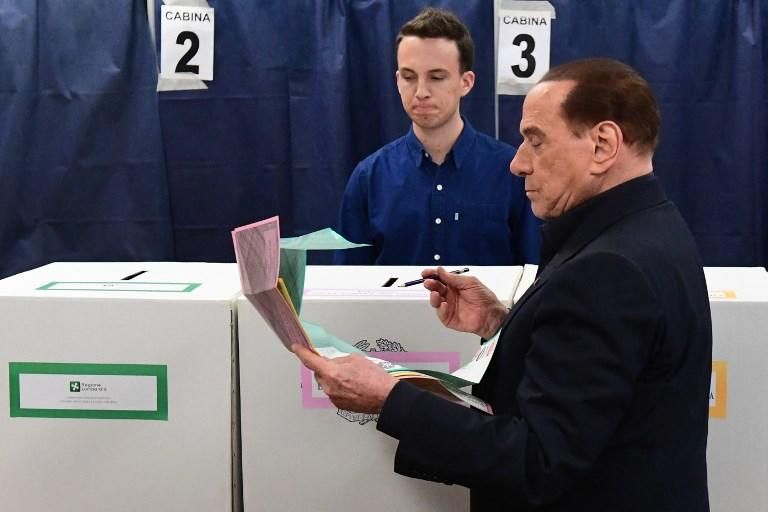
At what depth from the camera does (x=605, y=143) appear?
1.04 m

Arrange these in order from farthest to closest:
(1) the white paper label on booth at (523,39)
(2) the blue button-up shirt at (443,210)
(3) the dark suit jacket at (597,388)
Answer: (1) the white paper label on booth at (523,39) < (2) the blue button-up shirt at (443,210) < (3) the dark suit jacket at (597,388)

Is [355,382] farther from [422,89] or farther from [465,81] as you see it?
[465,81]

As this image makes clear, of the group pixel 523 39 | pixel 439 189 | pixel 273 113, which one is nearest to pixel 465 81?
pixel 439 189

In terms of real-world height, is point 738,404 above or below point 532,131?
below

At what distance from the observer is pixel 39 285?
150 centimetres

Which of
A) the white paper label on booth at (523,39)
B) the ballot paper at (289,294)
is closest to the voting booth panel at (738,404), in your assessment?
the ballot paper at (289,294)

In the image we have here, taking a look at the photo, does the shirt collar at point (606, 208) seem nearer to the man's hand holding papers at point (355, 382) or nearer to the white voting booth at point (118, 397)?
the man's hand holding papers at point (355, 382)

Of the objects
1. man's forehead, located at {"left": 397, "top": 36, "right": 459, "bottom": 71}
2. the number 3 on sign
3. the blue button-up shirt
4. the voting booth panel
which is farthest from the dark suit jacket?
the number 3 on sign

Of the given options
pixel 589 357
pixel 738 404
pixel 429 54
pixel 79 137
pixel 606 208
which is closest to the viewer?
pixel 589 357

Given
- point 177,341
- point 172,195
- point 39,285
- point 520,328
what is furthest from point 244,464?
point 172,195

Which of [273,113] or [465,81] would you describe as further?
[273,113]

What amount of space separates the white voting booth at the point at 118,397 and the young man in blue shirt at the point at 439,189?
870 millimetres

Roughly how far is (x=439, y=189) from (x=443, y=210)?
59 mm

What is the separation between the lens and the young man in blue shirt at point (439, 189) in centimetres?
226
